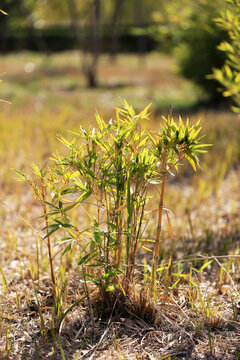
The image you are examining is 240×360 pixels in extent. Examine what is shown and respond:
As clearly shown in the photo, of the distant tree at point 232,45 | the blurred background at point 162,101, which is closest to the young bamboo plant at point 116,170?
the blurred background at point 162,101

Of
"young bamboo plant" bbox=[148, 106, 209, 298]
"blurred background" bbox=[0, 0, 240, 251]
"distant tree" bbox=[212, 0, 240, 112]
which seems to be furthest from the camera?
"blurred background" bbox=[0, 0, 240, 251]

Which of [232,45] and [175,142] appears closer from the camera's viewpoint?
[175,142]

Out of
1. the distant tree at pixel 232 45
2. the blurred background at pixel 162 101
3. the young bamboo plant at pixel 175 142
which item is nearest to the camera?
the young bamboo plant at pixel 175 142

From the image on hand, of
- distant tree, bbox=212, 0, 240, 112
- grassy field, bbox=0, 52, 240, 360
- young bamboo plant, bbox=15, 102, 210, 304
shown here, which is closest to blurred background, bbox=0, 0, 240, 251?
grassy field, bbox=0, 52, 240, 360

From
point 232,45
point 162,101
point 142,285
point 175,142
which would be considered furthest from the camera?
point 162,101

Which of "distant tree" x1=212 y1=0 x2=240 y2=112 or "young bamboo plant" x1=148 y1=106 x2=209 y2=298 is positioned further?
"distant tree" x1=212 y1=0 x2=240 y2=112

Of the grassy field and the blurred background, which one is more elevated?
the blurred background

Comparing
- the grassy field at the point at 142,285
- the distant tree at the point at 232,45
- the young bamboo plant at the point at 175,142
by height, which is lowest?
the grassy field at the point at 142,285

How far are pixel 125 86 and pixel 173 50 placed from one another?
135 inches

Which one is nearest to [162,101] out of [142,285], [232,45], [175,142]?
[232,45]

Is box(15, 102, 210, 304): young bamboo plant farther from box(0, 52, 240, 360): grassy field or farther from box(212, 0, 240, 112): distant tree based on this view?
box(212, 0, 240, 112): distant tree

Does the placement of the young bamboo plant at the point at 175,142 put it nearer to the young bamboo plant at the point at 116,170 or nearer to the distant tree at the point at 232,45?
the young bamboo plant at the point at 116,170

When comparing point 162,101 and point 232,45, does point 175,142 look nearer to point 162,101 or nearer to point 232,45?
point 232,45

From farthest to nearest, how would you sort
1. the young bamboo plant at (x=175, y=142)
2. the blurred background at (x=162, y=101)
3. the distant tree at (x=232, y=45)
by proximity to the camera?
the blurred background at (x=162, y=101), the distant tree at (x=232, y=45), the young bamboo plant at (x=175, y=142)
